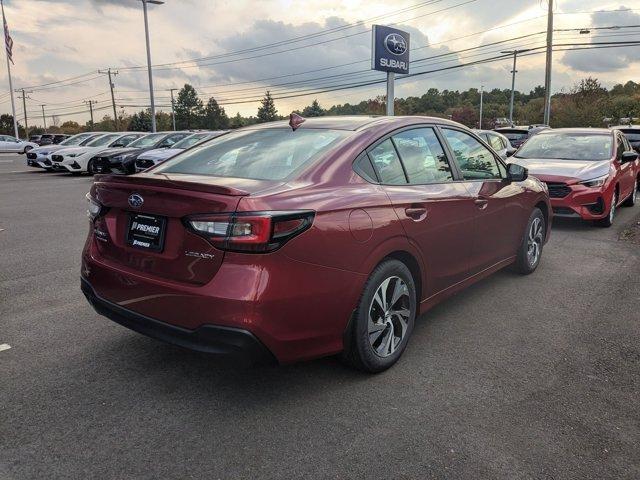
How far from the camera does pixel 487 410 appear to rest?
294 centimetres

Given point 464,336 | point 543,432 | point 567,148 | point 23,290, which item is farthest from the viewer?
point 567,148

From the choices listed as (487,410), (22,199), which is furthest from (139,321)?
(22,199)

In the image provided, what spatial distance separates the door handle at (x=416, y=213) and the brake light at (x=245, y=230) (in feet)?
3.43

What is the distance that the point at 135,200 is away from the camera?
292 cm

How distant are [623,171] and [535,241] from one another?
4.77m

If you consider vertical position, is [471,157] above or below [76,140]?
below

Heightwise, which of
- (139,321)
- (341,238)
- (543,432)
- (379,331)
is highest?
(341,238)

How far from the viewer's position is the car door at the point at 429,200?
343 cm

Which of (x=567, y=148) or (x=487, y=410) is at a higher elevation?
(x=567, y=148)

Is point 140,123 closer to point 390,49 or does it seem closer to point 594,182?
point 390,49

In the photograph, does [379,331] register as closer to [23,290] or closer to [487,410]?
[487,410]

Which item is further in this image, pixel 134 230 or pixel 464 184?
pixel 464 184

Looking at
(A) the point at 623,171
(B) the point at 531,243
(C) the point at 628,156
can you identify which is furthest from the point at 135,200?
(A) the point at 623,171

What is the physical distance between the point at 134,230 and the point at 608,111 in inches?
1622
